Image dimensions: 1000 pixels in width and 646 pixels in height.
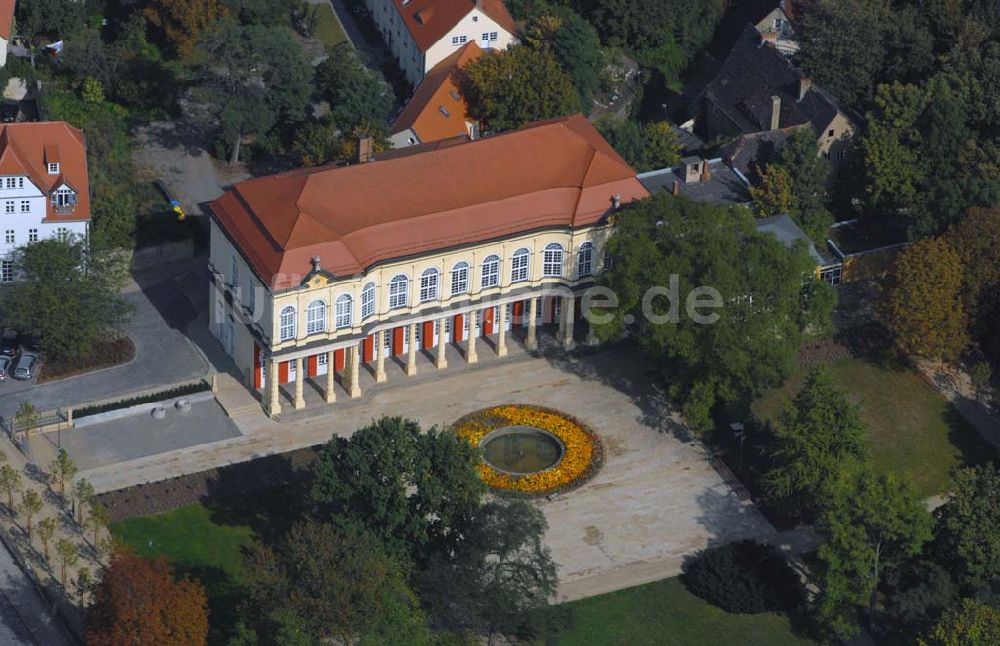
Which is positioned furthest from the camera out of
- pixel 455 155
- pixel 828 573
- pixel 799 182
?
pixel 799 182

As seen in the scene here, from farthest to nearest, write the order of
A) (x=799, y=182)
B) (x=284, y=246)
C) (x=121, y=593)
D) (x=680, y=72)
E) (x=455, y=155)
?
(x=680, y=72) → (x=799, y=182) → (x=455, y=155) → (x=284, y=246) → (x=121, y=593)

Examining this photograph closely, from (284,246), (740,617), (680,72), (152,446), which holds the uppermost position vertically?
(680,72)

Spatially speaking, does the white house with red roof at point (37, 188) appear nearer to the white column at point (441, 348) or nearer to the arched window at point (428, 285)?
the arched window at point (428, 285)

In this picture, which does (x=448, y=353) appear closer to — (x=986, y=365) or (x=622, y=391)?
(x=622, y=391)

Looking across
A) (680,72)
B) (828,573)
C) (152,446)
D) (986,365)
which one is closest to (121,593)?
(152,446)

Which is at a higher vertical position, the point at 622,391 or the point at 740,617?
the point at 622,391

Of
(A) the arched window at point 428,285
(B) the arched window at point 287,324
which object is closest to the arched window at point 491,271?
(A) the arched window at point 428,285

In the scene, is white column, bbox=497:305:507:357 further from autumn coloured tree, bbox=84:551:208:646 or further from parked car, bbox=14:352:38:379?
autumn coloured tree, bbox=84:551:208:646
